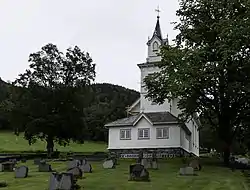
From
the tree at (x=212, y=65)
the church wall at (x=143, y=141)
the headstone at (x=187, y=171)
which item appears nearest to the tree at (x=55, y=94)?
the church wall at (x=143, y=141)

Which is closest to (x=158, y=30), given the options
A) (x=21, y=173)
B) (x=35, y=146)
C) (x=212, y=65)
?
(x=212, y=65)

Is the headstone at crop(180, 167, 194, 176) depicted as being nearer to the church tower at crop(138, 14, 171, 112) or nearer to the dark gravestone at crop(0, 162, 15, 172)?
the dark gravestone at crop(0, 162, 15, 172)

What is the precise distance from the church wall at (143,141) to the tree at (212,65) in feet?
27.5

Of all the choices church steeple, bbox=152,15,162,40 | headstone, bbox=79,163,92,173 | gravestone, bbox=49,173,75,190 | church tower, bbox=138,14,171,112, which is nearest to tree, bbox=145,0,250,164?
headstone, bbox=79,163,92,173

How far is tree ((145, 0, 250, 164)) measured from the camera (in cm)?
3638

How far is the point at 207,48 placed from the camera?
Answer: 38219 mm

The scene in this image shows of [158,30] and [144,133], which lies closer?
[144,133]

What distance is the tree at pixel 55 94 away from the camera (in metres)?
57.6

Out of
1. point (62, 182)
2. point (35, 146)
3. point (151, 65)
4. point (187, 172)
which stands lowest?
point (62, 182)

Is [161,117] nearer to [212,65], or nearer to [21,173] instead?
[212,65]

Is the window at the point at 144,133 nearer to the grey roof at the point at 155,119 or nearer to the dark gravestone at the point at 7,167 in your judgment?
the grey roof at the point at 155,119

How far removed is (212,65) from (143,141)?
18388 mm

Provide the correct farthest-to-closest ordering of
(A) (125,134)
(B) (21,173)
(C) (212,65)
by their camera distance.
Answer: (A) (125,134) < (C) (212,65) < (B) (21,173)

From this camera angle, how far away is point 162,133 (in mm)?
52906
